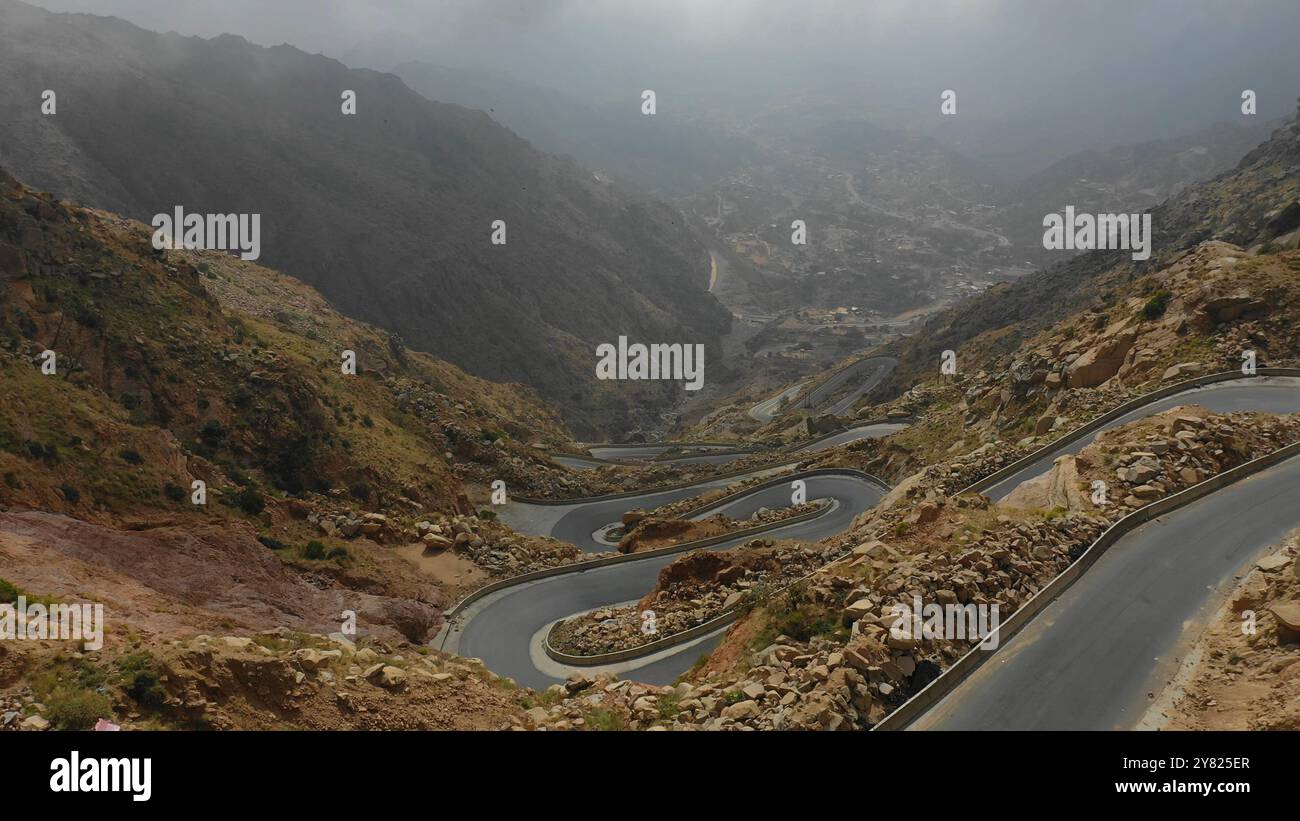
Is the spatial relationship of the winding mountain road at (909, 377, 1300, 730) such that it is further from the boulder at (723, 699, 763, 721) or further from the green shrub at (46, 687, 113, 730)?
the green shrub at (46, 687, 113, 730)

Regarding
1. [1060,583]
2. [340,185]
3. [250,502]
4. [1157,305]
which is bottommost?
[1060,583]

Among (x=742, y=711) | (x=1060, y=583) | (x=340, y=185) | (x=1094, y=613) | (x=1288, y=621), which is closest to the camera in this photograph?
(x=1288, y=621)

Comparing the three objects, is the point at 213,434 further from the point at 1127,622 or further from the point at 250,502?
the point at 1127,622

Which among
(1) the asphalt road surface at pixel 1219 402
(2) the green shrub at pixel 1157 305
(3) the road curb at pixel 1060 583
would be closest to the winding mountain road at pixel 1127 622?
(3) the road curb at pixel 1060 583

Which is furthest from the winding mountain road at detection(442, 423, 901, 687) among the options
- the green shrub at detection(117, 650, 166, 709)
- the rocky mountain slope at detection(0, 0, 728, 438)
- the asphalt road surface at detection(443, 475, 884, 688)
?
the rocky mountain slope at detection(0, 0, 728, 438)

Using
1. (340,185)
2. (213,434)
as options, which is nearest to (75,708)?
(213,434)

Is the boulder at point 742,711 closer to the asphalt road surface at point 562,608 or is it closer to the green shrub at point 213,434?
the asphalt road surface at point 562,608

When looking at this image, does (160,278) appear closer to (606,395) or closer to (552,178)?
(606,395)

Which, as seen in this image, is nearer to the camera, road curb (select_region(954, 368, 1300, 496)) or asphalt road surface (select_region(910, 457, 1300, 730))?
asphalt road surface (select_region(910, 457, 1300, 730))

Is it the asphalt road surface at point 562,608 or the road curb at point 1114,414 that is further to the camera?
the road curb at point 1114,414
